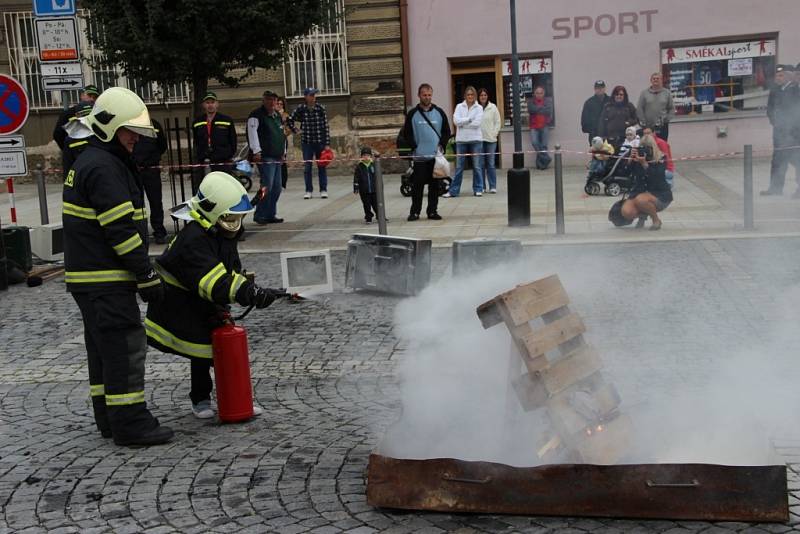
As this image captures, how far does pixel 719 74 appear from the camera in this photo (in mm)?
20422

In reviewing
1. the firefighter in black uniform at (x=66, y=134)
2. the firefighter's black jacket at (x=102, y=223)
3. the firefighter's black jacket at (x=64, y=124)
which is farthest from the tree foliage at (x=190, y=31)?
the firefighter's black jacket at (x=102, y=223)

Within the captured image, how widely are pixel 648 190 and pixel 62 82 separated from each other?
686cm

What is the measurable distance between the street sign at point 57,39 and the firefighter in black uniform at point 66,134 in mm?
565

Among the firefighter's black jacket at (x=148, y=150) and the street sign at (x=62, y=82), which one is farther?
the firefighter's black jacket at (x=148, y=150)

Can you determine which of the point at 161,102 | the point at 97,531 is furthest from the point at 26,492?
the point at 161,102

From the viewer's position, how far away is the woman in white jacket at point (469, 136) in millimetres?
16094

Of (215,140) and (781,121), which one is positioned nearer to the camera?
(215,140)

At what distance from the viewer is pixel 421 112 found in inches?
564

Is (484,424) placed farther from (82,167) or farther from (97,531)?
(82,167)

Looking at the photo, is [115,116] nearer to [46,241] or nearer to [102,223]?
[102,223]

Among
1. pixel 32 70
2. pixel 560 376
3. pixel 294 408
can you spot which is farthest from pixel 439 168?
pixel 32 70

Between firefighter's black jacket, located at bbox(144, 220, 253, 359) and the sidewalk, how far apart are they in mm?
6119

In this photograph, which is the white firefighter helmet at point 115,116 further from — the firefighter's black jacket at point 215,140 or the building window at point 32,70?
the building window at point 32,70

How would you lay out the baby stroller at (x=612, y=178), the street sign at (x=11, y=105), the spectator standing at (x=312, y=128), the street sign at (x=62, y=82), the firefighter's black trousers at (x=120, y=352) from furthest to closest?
the spectator standing at (x=312, y=128)
the baby stroller at (x=612, y=178)
the street sign at (x=62, y=82)
the street sign at (x=11, y=105)
the firefighter's black trousers at (x=120, y=352)
